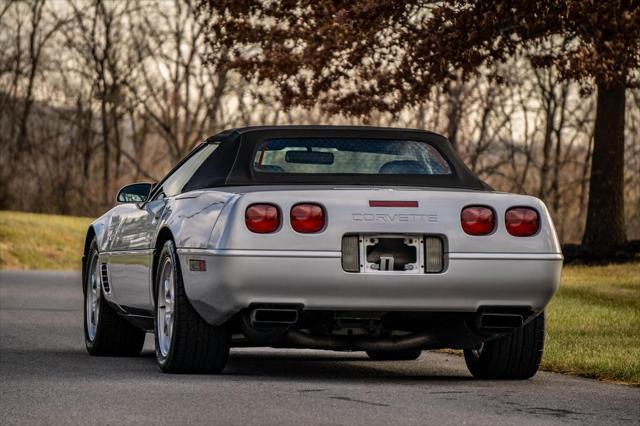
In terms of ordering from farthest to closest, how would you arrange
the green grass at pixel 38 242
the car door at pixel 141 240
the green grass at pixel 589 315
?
the green grass at pixel 38 242
the green grass at pixel 589 315
the car door at pixel 141 240

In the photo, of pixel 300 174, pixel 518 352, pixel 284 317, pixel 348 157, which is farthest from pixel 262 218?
pixel 518 352

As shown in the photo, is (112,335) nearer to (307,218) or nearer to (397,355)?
(397,355)

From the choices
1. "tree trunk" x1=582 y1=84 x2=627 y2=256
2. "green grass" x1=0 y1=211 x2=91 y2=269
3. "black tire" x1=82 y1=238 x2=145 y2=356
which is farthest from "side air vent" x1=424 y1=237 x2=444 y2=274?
"green grass" x1=0 y1=211 x2=91 y2=269

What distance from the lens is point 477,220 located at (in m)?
8.05

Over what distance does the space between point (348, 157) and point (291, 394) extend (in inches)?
79.4

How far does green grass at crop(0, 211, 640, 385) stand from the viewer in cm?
983

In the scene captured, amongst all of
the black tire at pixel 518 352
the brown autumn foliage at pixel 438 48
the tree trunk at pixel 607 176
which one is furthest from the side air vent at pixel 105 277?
the tree trunk at pixel 607 176

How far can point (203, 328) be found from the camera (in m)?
8.34

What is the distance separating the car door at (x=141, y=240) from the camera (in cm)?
924

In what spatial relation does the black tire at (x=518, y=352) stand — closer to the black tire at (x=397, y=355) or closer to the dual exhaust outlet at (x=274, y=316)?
the dual exhaust outlet at (x=274, y=316)

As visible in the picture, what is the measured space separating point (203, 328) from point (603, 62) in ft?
43.5

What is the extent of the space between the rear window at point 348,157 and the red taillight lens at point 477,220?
1.01 m

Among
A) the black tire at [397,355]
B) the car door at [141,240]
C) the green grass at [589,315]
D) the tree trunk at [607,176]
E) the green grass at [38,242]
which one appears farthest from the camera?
the green grass at [38,242]

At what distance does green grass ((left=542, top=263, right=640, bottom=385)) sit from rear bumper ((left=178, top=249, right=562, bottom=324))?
136 cm
